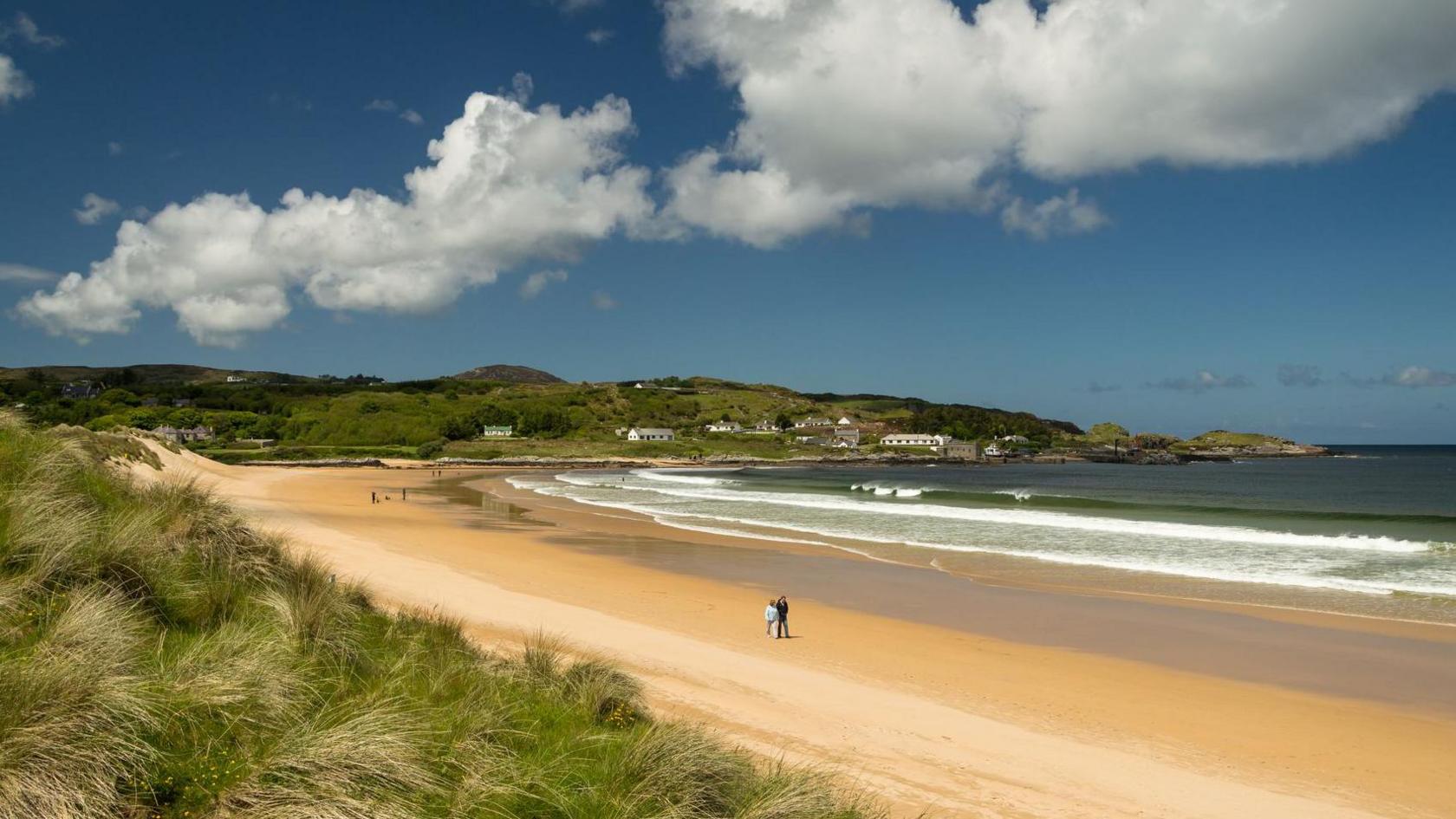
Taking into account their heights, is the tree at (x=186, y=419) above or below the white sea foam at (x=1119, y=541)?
above

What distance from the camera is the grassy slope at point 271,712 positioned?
3781 millimetres

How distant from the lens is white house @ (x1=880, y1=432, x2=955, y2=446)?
14012 centimetres

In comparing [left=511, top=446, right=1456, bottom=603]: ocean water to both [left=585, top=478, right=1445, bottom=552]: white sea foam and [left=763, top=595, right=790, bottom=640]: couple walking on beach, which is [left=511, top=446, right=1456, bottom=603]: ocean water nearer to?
[left=585, top=478, right=1445, bottom=552]: white sea foam

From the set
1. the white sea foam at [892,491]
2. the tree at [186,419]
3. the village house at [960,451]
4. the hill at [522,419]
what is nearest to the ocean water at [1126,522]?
the white sea foam at [892,491]

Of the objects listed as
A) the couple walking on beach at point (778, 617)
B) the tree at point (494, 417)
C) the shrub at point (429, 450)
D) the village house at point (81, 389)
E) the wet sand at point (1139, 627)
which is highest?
the village house at point (81, 389)

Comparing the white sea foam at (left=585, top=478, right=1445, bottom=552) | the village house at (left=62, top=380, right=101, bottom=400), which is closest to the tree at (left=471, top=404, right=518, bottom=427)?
the village house at (left=62, top=380, right=101, bottom=400)

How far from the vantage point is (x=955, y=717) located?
9891 mm

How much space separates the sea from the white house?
71.1 m

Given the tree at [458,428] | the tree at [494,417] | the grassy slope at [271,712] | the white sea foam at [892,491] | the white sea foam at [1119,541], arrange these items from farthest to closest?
the tree at [494,417] < the tree at [458,428] < the white sea foam at [892,491] < the white sea foam at [1119,541] < the grassy slope at [271,712]

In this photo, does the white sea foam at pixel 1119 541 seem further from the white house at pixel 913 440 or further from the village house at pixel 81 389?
the village house at pixel 81 389

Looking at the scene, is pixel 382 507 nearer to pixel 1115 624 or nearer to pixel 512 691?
pixel 1115 624

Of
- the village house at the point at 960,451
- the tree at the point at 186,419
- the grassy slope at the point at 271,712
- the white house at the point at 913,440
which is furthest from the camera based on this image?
the white house at the point at 913,440

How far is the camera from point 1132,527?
3334cm

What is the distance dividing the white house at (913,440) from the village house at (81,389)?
123 m
